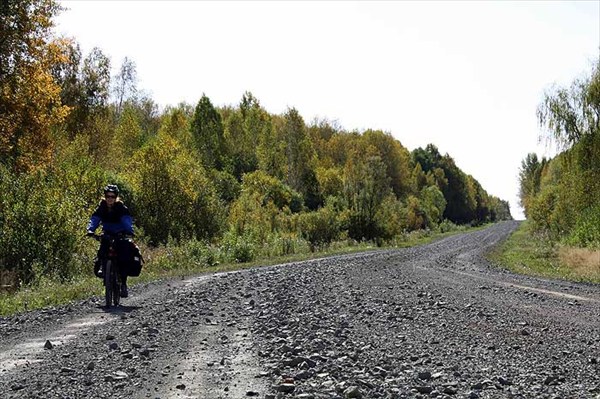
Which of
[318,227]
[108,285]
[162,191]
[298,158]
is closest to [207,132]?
[298,158]

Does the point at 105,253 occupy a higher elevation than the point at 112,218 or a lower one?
lower

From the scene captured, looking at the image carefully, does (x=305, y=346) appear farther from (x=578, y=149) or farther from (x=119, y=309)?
(x=578, y=149)

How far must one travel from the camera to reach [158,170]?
39562mm

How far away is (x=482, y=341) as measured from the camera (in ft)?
32.5

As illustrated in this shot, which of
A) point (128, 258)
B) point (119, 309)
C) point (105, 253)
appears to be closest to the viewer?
point (119, 309)

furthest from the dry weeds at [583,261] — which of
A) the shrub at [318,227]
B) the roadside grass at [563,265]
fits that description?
the shrub at [318,227]

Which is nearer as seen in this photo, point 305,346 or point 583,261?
point 305,346

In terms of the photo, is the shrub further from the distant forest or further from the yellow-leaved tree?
the yellow-leaved tree

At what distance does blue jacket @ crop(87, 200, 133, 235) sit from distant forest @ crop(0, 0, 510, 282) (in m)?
6.77

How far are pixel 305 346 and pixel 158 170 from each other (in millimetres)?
32547

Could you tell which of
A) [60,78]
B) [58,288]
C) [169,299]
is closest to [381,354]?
[169,299]

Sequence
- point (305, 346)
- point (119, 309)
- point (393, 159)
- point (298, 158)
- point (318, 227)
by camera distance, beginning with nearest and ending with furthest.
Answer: point (305, 346) < point (119, 309) < point (318, 227) < point (298, 158) < point (393, 159)

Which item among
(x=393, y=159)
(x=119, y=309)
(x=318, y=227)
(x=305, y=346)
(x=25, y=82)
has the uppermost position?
(x=393, y=159)

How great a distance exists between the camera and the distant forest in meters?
21.4
